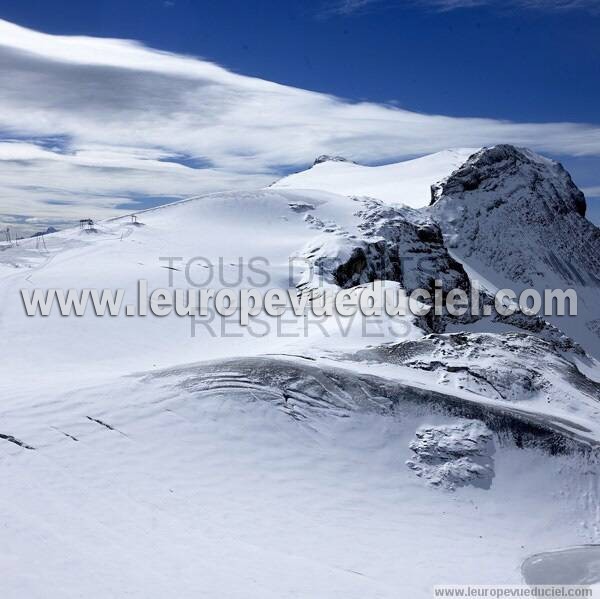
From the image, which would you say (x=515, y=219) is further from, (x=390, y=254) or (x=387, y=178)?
(x=390, y=254)

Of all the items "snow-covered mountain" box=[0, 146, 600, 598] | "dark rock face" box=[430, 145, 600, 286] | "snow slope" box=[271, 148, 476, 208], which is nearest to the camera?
"snow-covered mountain" box=[0, 146, 600, 598]

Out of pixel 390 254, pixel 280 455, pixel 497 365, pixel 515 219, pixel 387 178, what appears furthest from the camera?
pixel 387 178

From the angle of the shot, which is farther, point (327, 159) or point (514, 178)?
point (327, 159)

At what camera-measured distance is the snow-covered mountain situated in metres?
10.6

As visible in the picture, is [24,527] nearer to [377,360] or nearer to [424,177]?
[377,360]

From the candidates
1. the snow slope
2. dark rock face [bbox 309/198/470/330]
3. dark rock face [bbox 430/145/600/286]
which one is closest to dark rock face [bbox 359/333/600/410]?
dark rock face [bbox 309/198/470/330]

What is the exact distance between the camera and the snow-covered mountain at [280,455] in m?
10.6

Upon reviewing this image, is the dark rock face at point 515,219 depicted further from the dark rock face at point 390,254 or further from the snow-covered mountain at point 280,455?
the snow-covered mountain at point 280,455

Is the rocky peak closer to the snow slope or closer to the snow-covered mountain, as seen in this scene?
the snow slope

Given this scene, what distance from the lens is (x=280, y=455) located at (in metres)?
14.9

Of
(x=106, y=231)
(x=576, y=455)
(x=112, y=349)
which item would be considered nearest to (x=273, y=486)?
(x=576, y=455)

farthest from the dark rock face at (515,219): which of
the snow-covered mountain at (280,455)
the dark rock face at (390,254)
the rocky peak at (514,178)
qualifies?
the snow-covered mountain at (280,455)

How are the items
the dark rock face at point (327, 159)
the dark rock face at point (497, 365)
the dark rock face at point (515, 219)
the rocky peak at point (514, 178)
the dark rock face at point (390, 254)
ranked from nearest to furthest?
the dark rock face at point (497, 365), the dark rock face at point (390, 254), the dark rock face at point (515, 219), the rocky peak at point (514, 178), the dark rock face at point (327, 159)

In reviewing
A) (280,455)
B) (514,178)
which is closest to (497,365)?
(280,455)
